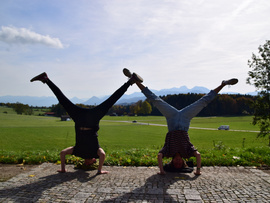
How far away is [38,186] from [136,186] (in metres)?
2.50

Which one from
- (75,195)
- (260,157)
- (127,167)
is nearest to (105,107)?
(127,167)

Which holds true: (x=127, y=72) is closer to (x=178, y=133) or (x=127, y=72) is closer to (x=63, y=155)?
(x=178, y=133)

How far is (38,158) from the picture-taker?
8664 millimetres

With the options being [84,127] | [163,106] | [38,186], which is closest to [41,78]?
[84,127]

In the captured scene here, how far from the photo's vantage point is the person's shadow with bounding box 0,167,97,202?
527cm

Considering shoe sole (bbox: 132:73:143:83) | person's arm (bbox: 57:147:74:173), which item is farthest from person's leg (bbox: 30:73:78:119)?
shoe sole (bbox: 132:73:143:83)

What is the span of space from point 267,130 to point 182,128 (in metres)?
13.8

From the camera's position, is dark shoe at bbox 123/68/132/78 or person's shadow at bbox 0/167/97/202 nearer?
person's shadow at bbox 0/167/97/202

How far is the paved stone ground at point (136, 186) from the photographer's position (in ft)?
17.3

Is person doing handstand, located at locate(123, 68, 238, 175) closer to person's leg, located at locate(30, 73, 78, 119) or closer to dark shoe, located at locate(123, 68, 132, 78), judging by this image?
dark shoe, located at locate(123, 68, 132, 78)

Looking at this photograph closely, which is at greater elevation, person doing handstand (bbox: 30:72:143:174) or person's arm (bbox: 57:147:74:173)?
person doing handstand (bbox: 30:72:143:174)

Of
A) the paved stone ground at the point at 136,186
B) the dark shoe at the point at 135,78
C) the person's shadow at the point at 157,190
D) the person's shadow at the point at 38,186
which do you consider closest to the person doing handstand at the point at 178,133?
the dark shoe at the point at 135,78

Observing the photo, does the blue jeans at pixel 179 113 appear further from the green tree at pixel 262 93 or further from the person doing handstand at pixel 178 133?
the green tree at pixel 262 93

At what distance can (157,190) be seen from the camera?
18.8 ft
